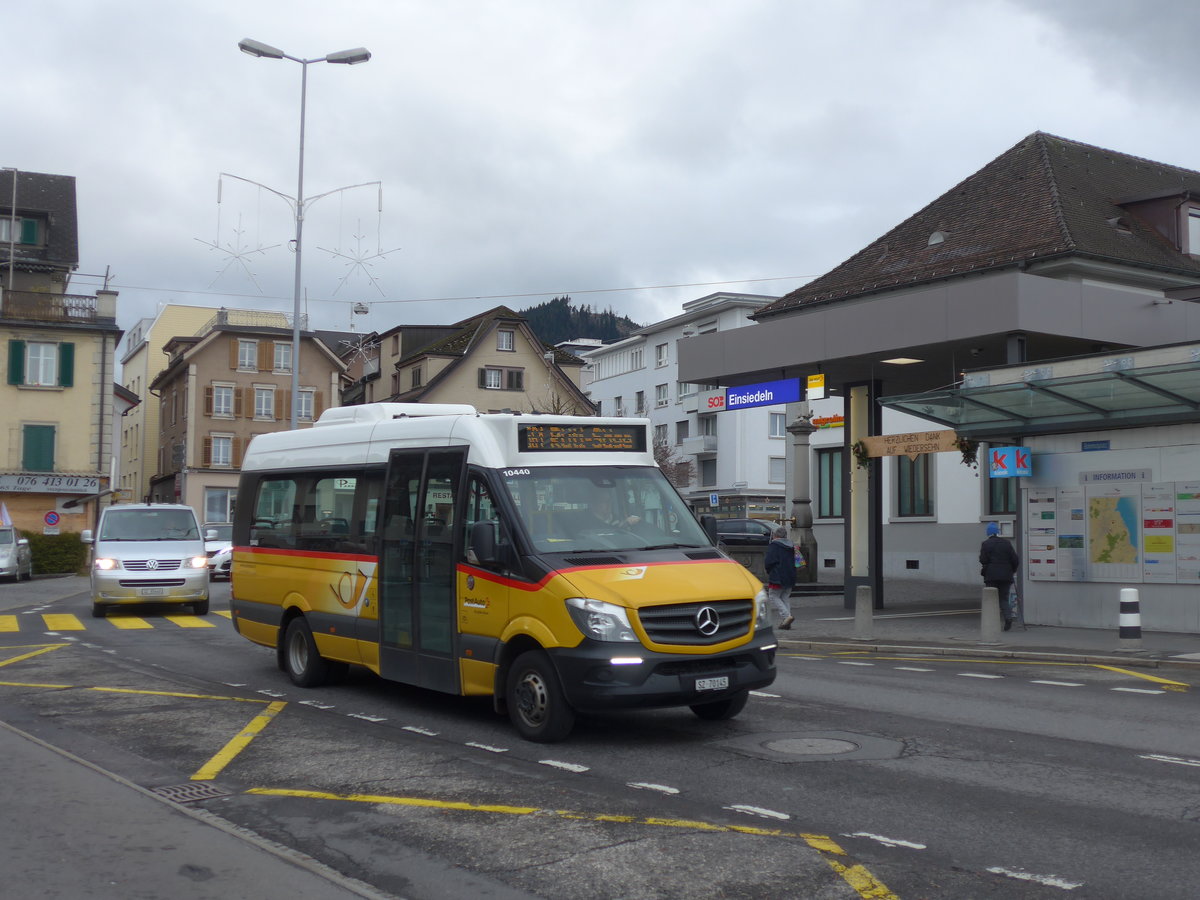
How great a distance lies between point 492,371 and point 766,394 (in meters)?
47.8

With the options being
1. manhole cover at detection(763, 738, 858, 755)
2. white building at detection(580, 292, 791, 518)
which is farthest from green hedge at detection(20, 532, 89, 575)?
manhole cover at detection(763, 738, 858, 755)

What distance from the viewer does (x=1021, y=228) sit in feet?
94.2

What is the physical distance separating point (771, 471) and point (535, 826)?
2805 inches

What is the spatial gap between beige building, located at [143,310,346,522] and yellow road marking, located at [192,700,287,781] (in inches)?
2292

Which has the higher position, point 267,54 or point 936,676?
point 267,54

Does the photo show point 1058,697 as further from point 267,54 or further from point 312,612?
point 267,54

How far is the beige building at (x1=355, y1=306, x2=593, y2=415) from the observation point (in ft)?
232

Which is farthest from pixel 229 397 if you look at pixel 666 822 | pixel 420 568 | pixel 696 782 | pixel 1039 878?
pixel 1039 878

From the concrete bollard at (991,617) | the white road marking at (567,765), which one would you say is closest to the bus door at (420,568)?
the white road marking at (567,765)

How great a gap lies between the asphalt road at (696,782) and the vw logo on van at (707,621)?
0.87m

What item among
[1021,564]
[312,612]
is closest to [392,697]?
[312,612]

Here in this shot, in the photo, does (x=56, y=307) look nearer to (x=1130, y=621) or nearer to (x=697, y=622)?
(x=1130, y=621)

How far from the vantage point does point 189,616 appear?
23.6m

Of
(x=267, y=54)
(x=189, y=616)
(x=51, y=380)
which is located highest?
(x=267, y=54)
